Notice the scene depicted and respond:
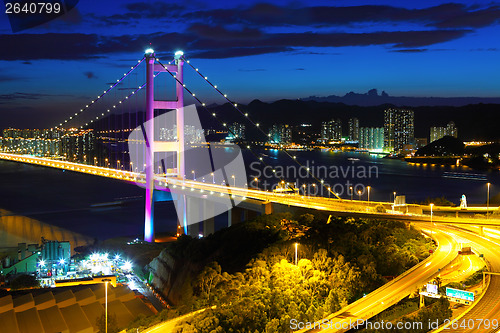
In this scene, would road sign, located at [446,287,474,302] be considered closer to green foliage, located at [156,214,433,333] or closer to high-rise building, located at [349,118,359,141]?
green foliage, located at [156,214,433,333]

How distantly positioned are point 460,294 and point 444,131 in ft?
163

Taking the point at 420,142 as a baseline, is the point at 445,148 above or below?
above

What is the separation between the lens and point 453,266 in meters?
6.43

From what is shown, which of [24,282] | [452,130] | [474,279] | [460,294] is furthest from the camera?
[452,130]

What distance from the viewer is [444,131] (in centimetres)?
5159

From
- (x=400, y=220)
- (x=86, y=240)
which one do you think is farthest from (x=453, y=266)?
(x=86, y=240)

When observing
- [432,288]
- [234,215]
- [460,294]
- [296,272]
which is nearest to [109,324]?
[296,272]

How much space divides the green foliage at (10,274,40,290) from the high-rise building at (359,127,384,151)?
160 feet

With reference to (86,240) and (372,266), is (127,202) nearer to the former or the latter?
(86,240)

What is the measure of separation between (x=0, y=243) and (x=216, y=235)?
8542 mm

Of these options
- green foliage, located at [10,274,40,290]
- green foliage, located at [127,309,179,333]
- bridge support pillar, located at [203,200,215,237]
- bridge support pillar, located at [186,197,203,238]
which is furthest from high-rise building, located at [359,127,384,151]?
green foliage, located at [127,309,179,333]

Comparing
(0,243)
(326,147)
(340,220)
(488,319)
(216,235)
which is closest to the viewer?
(488,319)

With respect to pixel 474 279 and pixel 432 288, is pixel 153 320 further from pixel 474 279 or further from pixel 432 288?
pixel 474 279

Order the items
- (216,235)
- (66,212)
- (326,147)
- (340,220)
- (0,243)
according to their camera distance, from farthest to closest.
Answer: (326,147), (66,212), (0,243), (216,235), (340,220)
